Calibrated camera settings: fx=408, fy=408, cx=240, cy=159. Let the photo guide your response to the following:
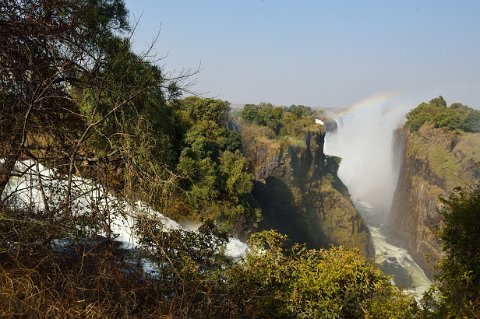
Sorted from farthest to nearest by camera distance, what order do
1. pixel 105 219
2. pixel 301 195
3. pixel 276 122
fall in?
Result: pixel 276 122
pixel 301 195
pixel 105 219

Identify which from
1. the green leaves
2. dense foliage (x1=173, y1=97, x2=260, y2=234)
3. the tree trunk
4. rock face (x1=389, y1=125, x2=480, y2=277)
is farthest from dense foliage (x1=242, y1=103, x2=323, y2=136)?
the tree trunk

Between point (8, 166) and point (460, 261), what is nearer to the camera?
point (8, 166)

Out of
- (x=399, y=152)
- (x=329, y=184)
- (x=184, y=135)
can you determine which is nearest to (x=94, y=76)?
(x=184, y=135)

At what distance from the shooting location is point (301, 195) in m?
32.0

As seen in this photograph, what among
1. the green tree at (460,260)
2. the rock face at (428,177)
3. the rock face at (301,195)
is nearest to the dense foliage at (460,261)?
the green tree at (460,260)

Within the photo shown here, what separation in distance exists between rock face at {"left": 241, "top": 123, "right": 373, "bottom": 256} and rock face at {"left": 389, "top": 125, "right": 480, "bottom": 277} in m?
5.54

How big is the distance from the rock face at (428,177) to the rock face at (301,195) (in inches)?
218

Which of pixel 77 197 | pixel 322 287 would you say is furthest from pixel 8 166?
pixel 322 287

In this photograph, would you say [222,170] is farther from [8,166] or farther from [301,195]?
[8,166]

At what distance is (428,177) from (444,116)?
7072 millimetres

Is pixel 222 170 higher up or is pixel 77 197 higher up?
pixel 222 170

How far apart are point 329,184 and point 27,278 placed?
34658 mm

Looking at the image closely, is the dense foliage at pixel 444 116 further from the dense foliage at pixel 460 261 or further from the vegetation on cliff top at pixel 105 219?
the vegetation on cliff top at pixel 105 219

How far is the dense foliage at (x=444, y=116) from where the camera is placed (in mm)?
38094
